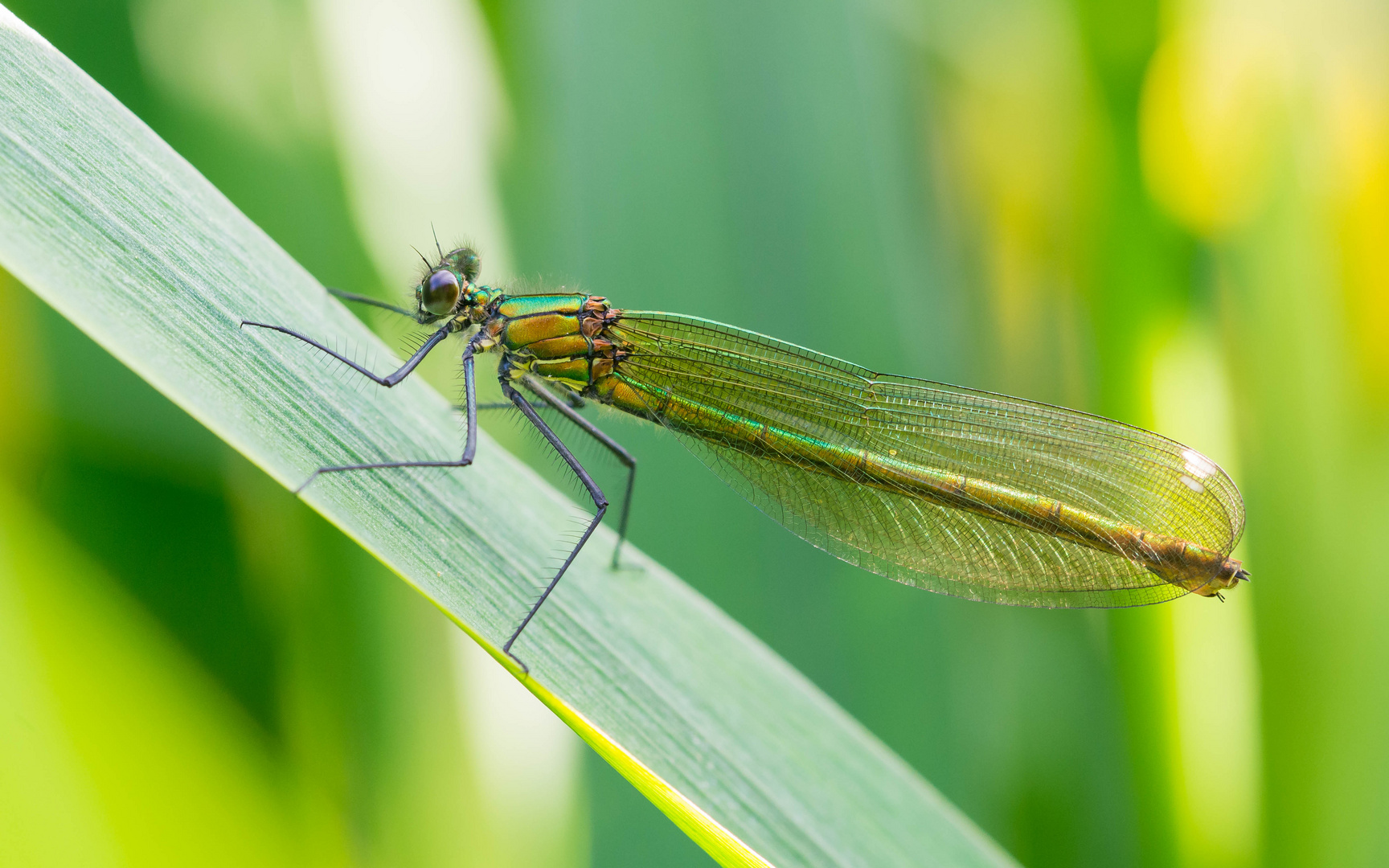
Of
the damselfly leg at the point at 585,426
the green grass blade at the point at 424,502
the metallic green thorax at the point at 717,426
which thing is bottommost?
the green grass blade at the point at 424,502

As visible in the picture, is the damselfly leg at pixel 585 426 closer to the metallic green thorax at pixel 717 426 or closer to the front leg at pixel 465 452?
the metallic green thorax at pixel 717 426

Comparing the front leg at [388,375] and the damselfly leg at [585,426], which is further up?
the damselfly leg at [585,426]

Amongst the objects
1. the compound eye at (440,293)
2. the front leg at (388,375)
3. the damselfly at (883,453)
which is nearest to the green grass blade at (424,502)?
the front leg at (388,375)

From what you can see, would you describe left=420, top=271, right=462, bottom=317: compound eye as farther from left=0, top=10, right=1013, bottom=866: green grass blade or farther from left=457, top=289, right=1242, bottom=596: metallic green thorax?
left=0, top=10, right=1013, bottom=866: green grass blade

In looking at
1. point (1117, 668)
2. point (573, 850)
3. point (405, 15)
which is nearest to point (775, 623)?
point (573, 850)

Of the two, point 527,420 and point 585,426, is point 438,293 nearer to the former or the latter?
point 527,420

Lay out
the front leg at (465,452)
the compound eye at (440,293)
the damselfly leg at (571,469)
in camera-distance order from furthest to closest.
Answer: the compound eye at (440,293) < the damselfly leg at (571,469) < the front leg at (465,452)

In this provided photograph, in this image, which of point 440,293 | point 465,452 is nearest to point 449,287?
point 440,293
